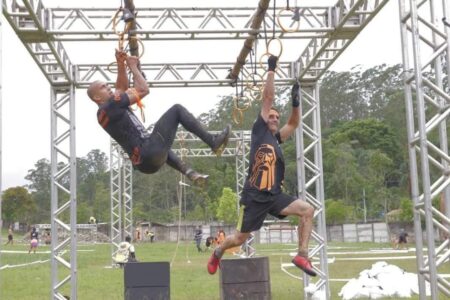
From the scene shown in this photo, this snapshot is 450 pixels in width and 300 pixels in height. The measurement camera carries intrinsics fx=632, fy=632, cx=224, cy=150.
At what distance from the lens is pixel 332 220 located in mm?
44906

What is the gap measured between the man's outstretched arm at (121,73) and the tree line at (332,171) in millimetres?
25420

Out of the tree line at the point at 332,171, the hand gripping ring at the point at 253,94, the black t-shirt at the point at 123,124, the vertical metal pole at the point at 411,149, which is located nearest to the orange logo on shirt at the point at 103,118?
the black t-shirt at the point at 123,124

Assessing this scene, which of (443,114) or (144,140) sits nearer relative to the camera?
(144,140)

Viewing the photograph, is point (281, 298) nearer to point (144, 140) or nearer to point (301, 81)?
point (301, 81)

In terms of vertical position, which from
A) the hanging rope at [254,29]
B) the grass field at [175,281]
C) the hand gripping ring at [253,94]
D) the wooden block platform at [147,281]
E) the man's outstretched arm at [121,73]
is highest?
the hanging rope at [254,29]

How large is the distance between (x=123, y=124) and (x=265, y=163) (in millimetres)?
1378

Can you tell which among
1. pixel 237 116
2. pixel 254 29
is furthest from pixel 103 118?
pixel 254 29

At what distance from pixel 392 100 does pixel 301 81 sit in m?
48.4

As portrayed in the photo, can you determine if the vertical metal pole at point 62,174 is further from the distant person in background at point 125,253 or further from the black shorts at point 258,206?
the distant person in background at point 125,253

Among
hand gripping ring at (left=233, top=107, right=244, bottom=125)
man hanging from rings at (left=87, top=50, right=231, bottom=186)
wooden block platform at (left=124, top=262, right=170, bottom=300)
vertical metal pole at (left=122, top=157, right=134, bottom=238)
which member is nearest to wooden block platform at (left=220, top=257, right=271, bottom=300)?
wooden block platform at (left=124, top=262, right=170, bottom=300)

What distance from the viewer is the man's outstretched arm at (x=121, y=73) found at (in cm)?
574

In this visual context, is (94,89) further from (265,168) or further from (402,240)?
(402,240)

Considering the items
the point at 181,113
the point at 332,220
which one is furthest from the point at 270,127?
the point at 332,220

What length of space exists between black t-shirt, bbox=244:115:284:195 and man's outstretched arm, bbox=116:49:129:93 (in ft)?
4.37
